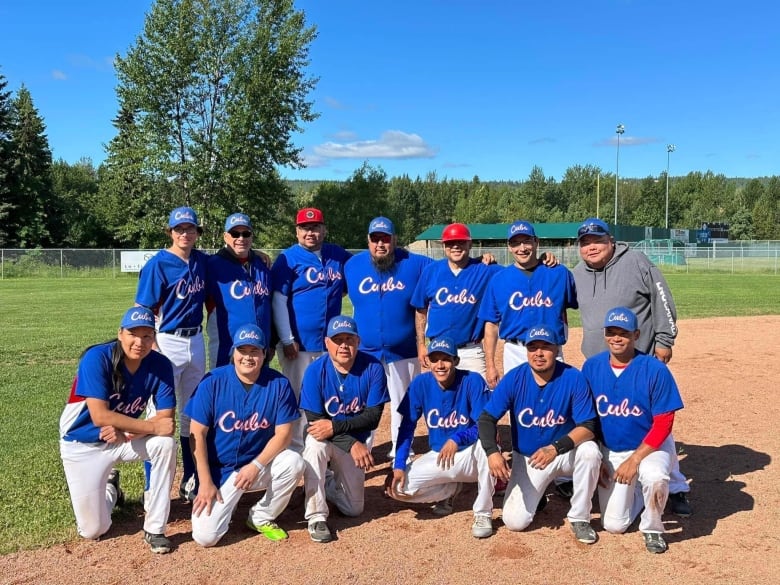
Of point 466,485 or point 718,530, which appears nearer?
point 718,530

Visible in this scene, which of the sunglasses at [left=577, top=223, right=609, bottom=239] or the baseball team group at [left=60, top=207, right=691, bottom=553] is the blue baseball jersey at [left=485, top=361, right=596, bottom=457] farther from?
the sunglasses at [left=577, top=223, right=609, bottom=239]

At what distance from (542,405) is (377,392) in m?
1.08

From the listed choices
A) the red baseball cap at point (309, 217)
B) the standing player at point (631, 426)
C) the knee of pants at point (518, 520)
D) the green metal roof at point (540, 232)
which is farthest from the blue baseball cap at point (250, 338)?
the green metal roof at point (540, 232)

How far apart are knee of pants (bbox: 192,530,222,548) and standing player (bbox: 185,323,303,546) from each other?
0.06 meters

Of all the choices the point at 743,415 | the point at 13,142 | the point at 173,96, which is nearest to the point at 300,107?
the point at 173,96

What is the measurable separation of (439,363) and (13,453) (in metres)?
3.84

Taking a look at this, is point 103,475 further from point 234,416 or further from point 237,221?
point 237,221

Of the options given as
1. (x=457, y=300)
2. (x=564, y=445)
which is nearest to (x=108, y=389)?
(x=457, y=300)

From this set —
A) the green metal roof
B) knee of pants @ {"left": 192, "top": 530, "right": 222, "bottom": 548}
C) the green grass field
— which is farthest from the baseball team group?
the green metal roof

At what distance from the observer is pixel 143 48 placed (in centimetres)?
3378

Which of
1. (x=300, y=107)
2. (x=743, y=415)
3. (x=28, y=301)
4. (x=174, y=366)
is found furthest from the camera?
(x=300, y=107)

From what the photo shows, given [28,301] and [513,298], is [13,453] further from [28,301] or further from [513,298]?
[28,301]

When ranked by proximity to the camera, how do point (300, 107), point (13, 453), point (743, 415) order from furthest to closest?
point (300, 107), point (743, 415), point (13, 453)

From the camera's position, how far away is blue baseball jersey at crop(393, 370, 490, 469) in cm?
430
